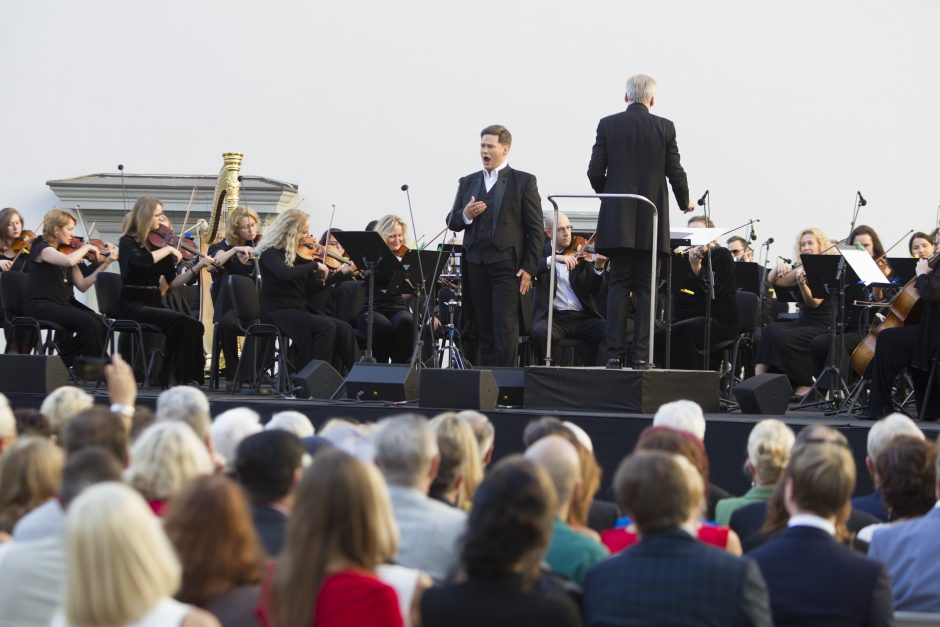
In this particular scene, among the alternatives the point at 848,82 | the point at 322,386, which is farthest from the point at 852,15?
the point at 322,386

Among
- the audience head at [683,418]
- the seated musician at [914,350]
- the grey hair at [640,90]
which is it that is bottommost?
the audience head at [683,418]

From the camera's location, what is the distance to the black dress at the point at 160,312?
26.5 feet

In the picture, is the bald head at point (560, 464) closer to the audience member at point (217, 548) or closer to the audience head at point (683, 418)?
the audience member at point (217, 548)

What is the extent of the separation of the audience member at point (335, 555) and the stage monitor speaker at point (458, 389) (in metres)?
4.13

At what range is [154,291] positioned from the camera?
8.24 meters

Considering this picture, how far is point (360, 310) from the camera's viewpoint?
29.2 feet

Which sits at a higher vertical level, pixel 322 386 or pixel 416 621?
pixel 322 386

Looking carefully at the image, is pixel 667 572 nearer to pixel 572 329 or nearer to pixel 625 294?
pixel 625 294

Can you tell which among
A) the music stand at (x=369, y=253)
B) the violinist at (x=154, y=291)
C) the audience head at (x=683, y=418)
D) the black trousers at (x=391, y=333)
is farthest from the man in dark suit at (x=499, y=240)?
the audience head at (x=683, y=418)

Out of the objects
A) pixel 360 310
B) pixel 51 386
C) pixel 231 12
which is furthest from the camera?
pixel 231 12

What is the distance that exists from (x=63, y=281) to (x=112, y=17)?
4550 mm

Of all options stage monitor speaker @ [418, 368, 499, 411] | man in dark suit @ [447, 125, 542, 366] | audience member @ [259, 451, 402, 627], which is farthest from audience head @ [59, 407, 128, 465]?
man in dark suit @ [447, 125, 542, 366]

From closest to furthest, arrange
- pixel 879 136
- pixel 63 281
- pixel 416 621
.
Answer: pixel 416 621, pixel 63 281, pixel 879 136

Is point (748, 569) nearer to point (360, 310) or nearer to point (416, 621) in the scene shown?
point (416, 621)
